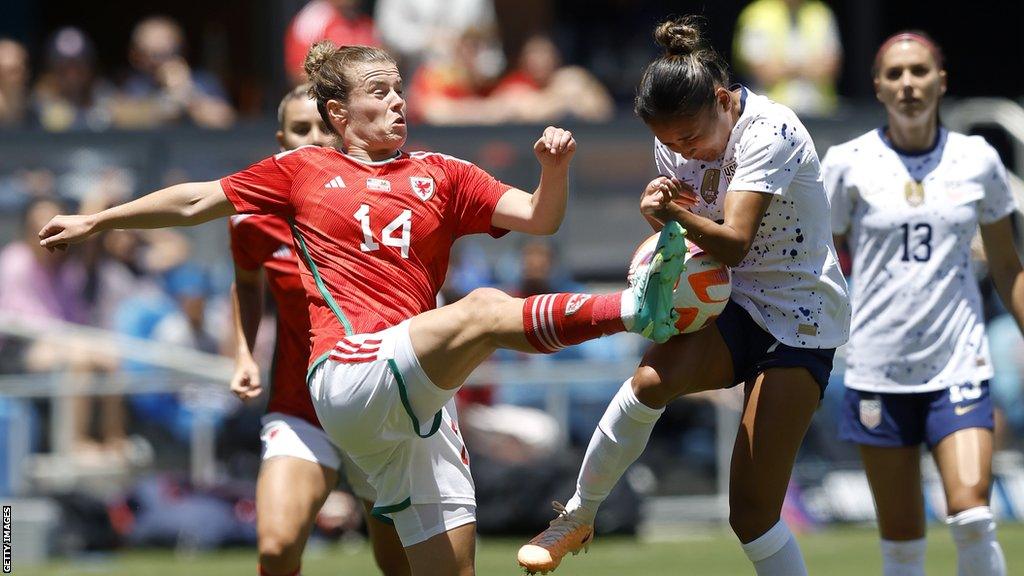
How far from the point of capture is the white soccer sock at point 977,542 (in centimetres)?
636

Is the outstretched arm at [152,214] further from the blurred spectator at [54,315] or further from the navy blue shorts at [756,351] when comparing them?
the blurred spectator at [54,315]

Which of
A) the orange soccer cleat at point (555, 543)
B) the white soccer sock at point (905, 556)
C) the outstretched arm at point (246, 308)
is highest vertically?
the outstretched arm at point (246, 308)

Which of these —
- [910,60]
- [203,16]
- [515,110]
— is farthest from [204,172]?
[910,60]

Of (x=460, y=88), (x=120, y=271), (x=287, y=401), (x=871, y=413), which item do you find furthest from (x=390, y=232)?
(x=460, y=88)

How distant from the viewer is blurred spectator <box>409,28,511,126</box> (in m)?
13.7

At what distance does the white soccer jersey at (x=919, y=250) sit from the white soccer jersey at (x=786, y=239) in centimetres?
107

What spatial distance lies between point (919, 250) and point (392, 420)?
2645 mm

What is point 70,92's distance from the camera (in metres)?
13.9

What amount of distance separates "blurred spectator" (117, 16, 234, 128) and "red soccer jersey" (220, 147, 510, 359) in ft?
26.3

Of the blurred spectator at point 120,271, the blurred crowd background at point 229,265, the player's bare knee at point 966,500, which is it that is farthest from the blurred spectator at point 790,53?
the player's bare knee at point 966,500

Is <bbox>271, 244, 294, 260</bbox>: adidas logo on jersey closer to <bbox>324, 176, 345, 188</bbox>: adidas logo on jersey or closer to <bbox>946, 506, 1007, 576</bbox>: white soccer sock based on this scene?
<bbox>324, 176, 345, 188</bbox>: adidas logo on jersey

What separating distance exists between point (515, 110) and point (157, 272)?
3450mm

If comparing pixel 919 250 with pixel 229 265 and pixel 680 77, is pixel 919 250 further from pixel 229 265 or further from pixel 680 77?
pixel 229 265

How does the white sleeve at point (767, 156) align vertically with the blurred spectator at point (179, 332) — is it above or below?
above
